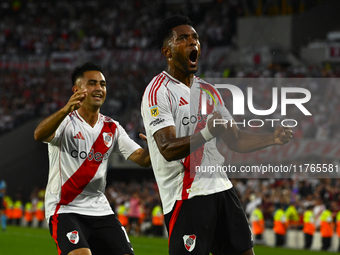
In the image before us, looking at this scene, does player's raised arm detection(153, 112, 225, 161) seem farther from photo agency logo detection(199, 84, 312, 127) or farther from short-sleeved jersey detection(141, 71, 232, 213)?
photo agency logo detection(199, 84, 312, 127)

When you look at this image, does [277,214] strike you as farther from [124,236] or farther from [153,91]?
[153,91]

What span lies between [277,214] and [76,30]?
69.1 feet

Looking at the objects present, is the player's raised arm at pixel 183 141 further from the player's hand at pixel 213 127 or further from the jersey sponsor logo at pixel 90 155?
the jersey sponsor logo at pixel 90 155

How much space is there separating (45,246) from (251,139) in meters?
13.1

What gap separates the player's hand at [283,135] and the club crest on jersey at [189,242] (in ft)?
2.87

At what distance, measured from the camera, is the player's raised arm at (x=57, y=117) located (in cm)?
474

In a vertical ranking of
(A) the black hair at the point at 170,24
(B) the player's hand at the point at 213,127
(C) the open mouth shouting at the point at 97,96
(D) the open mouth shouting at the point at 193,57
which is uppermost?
(A) the black hair at the point at 170,24

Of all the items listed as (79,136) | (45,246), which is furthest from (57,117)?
(45,246)

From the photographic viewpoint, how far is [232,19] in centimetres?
2755

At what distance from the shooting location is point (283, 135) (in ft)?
12.7

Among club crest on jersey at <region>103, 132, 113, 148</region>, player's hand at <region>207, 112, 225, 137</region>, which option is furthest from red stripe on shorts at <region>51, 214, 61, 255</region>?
player's hand at <region>207, 112, 225, 137</region>

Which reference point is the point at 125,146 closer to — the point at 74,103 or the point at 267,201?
the point at 74,103

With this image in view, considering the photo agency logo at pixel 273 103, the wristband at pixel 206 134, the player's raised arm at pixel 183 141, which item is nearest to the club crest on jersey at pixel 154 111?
the player's raised arm at pixel 183 141

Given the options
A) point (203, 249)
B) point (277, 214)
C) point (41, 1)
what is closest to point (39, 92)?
point (41, 1)
